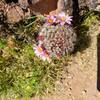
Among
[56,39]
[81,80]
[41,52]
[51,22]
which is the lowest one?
[81,80]

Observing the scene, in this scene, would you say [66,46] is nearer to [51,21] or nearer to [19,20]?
[51,21]

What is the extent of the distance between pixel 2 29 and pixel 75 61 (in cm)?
69

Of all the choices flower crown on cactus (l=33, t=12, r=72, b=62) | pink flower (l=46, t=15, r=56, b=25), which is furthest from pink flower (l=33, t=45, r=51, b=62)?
pink flower (l=46, t=15, r=56, b=25)

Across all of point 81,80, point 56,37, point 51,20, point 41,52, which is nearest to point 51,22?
point 51,20

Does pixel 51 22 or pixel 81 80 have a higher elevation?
pixel 51 22

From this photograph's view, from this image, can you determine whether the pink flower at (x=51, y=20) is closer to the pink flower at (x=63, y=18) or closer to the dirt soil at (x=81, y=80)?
the pink flower at (x=63, y=18)

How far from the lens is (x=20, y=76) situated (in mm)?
2838

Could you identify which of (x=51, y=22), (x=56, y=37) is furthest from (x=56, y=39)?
(x=51, y=22)

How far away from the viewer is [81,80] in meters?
2.83

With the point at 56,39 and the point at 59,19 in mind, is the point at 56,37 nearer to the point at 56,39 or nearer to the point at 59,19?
the point at 56,39

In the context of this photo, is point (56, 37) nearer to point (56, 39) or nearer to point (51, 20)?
point (56, 39)

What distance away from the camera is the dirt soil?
2762mm

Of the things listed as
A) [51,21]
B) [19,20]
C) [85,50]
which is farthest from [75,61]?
[19,20]

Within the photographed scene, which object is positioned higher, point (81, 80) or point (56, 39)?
point (56, 39)
